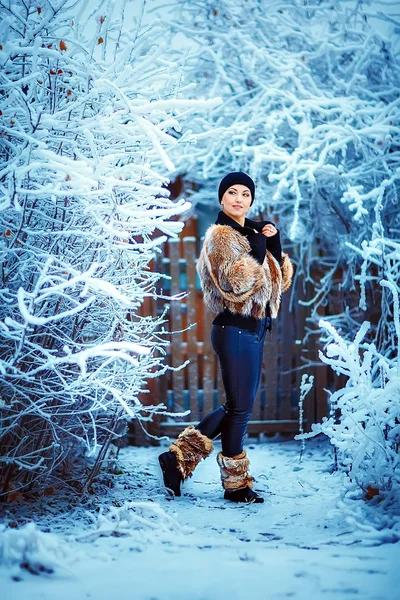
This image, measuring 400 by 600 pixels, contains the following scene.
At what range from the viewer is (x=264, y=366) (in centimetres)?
497

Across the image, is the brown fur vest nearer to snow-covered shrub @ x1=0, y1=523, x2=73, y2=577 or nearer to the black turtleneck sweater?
the black turtleneck sweater

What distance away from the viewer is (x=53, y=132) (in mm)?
2428

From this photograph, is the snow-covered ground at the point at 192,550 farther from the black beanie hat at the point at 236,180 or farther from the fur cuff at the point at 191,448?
the black beanie hat at the point at 236,180

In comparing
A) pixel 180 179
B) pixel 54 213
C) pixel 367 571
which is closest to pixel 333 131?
pixel 180 179

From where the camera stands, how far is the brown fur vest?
2.97 metres

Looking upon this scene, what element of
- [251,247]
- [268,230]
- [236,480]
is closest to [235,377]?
[236,480]

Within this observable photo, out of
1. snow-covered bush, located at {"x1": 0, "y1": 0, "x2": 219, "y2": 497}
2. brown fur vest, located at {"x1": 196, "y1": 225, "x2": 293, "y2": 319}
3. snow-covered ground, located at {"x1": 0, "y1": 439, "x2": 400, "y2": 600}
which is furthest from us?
brown fur vest, located at {"x1": 196, "y1": 225, "x2": 293, "y2": 319}

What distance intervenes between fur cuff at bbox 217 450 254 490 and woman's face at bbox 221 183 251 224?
1.42 m

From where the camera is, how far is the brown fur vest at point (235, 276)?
297 centimetres

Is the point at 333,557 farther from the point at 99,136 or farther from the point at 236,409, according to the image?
the point at 99,136

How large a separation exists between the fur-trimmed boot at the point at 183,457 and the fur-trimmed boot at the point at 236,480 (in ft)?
0.43

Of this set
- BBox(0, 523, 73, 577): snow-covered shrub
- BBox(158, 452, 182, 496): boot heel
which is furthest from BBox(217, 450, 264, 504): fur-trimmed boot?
BBox(0, 523, 73, 577): snow-covered shrub

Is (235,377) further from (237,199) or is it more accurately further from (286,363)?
(286,363)

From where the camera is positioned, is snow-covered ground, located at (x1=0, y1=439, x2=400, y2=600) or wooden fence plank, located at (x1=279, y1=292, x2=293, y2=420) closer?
snow-covered ground, located at (x1=0, y1=439, x2=400, y2=600)
